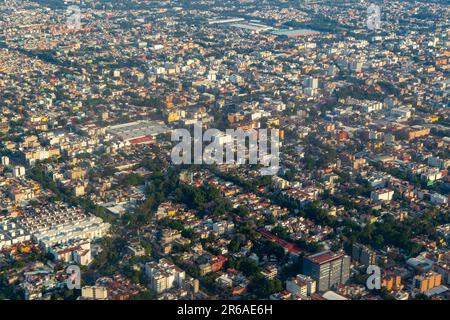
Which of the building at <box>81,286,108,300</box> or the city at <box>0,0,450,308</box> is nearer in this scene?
the building at <box>81,286,108,300</box>

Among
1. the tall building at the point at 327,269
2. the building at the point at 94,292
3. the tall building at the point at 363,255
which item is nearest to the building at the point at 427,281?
the tall building at the point at 363,255

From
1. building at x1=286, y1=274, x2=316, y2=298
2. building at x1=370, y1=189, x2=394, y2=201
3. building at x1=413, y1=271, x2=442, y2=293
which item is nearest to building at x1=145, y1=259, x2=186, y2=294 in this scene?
building at x1=286, y1=274, x2=316, y2=298

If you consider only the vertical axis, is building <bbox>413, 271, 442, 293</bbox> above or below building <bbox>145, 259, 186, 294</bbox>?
below

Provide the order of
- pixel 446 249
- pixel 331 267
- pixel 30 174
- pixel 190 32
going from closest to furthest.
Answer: pixel 331 267
pixel 446 249
pixel 30 174
pixel 190 32

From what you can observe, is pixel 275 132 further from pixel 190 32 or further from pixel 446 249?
pixel 190 32

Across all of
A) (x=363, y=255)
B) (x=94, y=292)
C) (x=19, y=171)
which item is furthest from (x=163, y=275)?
(x=19, y=171)

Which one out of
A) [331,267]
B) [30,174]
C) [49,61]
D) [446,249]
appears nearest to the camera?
[331,267]

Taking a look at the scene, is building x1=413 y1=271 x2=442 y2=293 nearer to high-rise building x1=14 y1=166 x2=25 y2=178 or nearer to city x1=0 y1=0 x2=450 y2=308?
city x1=0 y1=0 x2=450 y2=308
